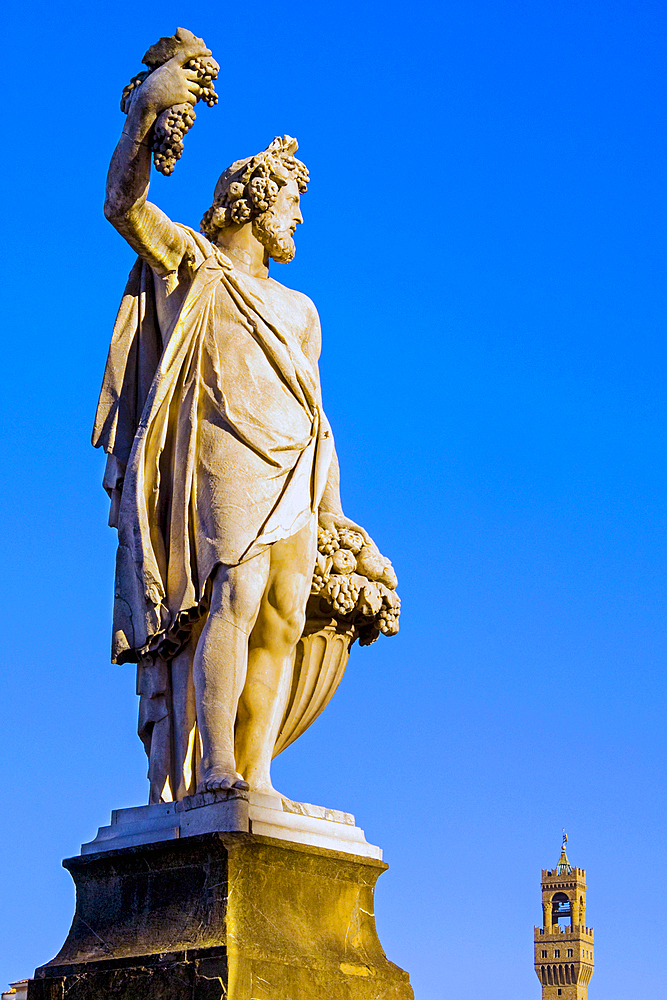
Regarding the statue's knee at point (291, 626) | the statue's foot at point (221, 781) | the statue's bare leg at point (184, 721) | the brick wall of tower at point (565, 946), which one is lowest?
the statue's foot at point (221, 781)

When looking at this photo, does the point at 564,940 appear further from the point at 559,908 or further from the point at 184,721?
the point at 184,721

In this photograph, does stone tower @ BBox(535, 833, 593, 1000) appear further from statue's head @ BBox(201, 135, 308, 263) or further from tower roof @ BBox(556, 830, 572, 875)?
statue's head @ BBox(201, 135, 308, 263)

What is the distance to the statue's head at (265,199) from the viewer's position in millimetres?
8625

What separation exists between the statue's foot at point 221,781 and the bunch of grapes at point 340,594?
1.32m

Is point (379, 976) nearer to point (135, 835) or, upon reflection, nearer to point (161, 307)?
point (135, 835)

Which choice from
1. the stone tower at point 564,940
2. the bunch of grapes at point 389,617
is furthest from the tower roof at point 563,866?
the bunch of grapes at point 389,617

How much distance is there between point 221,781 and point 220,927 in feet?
2.08

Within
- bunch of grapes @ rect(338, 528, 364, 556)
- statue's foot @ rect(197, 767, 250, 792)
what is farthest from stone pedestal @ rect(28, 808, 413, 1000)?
bunch of grapes @ rect(338, 528, 364, 556)

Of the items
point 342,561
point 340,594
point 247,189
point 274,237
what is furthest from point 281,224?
point 340,594

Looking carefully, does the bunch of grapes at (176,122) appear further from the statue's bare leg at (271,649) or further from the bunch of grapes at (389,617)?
the bunch of grapes at (389,617)

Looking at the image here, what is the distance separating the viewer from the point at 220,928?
714 centimetres

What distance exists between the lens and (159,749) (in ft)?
26.2

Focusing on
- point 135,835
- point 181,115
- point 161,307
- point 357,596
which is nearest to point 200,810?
point 135,835

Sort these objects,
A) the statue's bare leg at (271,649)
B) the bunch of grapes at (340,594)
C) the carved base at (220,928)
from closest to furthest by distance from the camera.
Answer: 1. the carved base at (220,928)
2. the statue's bare leg at (271,649)
3. the bunch of grapes at (340,594)
